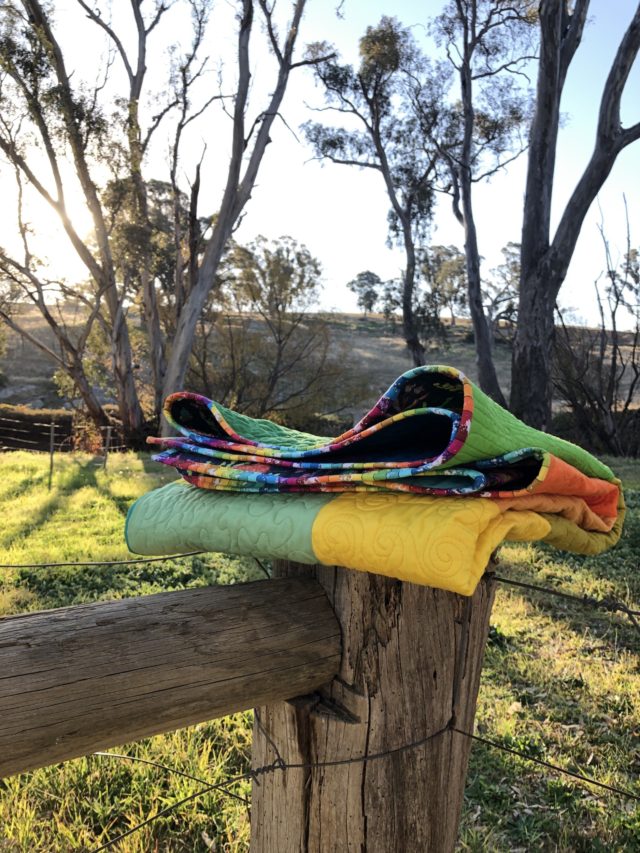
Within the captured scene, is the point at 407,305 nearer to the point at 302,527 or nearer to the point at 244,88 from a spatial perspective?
the point at 244,88

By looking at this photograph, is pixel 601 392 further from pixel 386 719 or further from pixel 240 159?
pixel 386 719

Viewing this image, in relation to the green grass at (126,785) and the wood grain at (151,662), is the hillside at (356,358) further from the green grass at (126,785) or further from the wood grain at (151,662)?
the wood grain at (151,662)

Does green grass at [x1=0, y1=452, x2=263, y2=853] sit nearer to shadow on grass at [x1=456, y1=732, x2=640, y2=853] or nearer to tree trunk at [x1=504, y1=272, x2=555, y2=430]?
shadow on grass at [x1=456, y1=732, x2=640, y2=853]

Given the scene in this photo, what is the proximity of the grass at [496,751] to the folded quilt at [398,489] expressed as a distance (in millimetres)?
1168

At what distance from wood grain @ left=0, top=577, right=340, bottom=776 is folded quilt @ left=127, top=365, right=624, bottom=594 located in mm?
112

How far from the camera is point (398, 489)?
0.99 metres

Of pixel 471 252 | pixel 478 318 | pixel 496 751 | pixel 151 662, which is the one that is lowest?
pixel 496 751

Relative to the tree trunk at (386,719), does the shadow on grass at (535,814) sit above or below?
below

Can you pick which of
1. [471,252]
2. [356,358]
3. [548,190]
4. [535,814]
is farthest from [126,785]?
[356,358]

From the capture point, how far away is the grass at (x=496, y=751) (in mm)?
1932

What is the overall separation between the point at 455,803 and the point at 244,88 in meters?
14.1

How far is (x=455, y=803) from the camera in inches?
45.8

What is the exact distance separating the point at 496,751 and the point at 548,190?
776cm

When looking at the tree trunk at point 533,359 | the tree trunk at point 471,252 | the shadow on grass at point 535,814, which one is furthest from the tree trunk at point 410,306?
the shadow on grass at point 535,814
